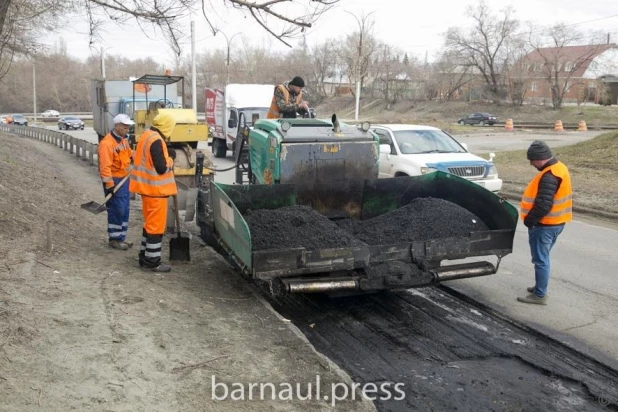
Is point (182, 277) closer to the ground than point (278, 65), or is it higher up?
closer to the ground

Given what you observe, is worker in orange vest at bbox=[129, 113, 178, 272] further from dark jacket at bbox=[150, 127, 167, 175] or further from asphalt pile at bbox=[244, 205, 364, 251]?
asphalt pile at bbox=[244, 205, 364, 251]

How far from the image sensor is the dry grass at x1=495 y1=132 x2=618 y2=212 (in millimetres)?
12711

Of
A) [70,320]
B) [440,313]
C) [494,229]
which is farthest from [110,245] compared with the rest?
[494,229]

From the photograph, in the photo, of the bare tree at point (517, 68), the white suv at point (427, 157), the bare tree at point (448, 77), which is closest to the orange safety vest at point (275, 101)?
the white suv at point (427, 157)

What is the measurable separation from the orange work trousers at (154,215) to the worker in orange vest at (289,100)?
9.98 feet

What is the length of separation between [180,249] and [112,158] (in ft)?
5.16

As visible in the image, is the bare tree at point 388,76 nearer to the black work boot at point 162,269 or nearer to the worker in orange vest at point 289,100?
the worker in orange vest at point 289,100

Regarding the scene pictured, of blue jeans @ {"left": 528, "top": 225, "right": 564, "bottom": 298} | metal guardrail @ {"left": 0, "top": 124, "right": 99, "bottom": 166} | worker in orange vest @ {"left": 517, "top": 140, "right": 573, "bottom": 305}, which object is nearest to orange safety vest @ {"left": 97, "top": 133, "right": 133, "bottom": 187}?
worker in orange vest @ {"left": 517, "top": 140, "right": 573, "bottom": 305}

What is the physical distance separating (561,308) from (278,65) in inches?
2704

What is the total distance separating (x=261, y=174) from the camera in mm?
7828

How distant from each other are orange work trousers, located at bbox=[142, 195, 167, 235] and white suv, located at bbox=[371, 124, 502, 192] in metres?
6.11

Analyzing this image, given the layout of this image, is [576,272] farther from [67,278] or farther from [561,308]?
[67,278]

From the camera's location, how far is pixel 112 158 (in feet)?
25.6

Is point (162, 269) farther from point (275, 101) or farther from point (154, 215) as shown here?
point (275, 101)
